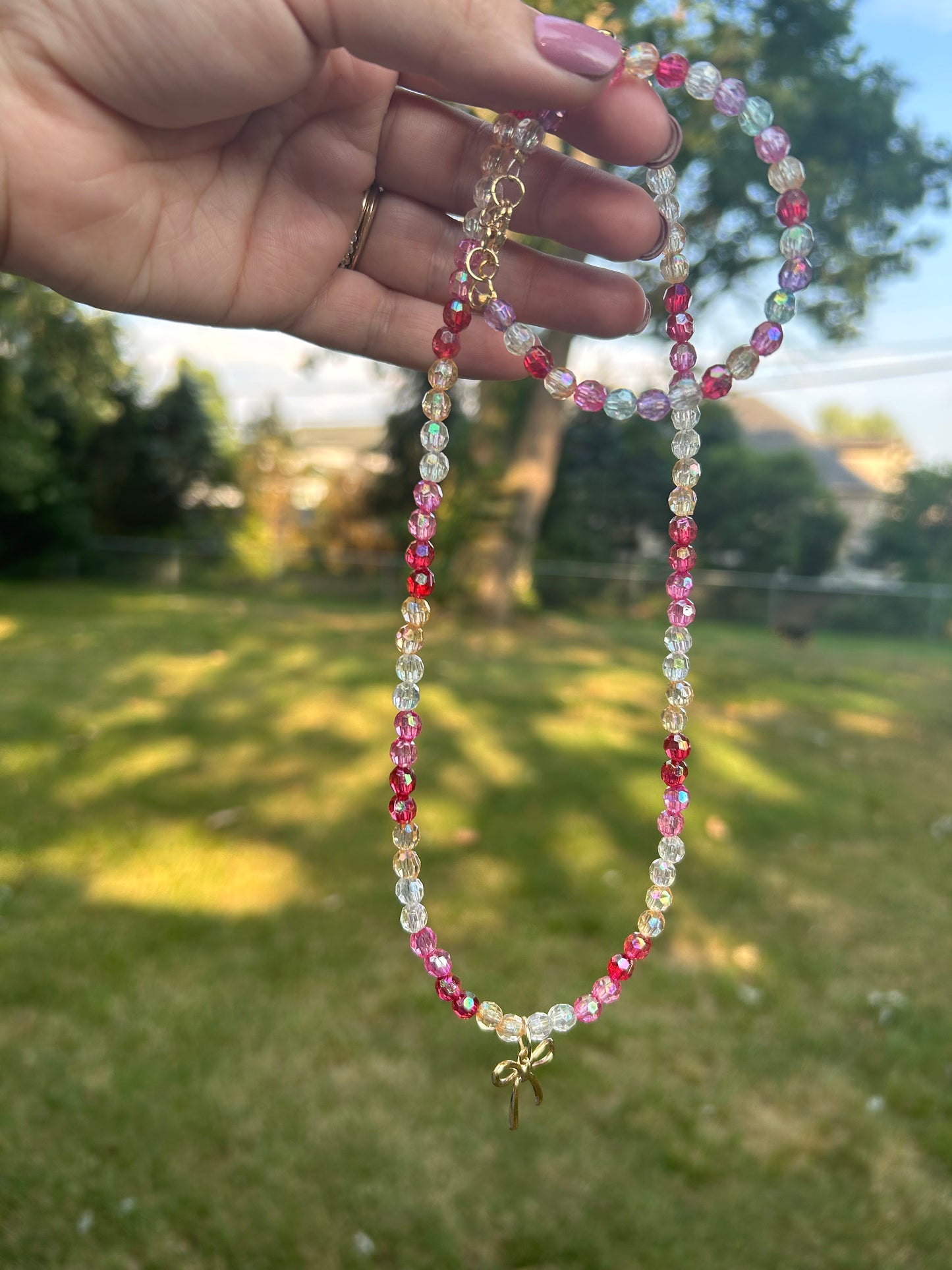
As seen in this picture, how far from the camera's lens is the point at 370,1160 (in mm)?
2809

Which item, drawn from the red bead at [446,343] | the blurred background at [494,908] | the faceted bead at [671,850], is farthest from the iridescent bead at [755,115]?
the blurred background at [494,908]

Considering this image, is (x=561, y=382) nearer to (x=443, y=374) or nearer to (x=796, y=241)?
(x=443, y=374)

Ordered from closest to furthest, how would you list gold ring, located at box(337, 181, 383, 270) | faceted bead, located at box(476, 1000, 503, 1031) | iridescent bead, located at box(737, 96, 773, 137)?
iridescent bead, located at box(737, 96, 773, 137)
faceted bead, located at box(476, 1000, 503, 1031)
gold ring, located at box(337, 181, 383, 270)

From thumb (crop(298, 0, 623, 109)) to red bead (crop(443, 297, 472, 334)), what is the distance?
0.26 m

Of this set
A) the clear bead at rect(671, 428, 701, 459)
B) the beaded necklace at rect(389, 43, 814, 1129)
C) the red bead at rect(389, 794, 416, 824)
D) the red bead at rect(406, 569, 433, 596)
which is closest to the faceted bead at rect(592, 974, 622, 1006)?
the beaded necklace at rect(389, 43, 814, 1129)

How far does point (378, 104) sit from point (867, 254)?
11.9 m

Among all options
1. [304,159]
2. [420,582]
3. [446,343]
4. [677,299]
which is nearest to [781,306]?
[677,299]

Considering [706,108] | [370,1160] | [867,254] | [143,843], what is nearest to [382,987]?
[370,1160]

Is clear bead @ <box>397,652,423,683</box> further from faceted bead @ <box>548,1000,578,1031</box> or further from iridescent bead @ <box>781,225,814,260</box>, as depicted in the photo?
iridescent bead @ <box>781,225,814,260</box>

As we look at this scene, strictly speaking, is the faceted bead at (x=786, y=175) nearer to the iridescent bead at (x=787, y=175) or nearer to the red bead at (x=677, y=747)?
the iridescent bead at (x=787, y=175)

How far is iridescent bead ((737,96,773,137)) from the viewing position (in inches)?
49.6

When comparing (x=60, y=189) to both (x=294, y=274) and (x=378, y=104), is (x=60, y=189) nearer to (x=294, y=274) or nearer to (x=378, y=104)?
(x=294, y=274)

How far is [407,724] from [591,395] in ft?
1.80

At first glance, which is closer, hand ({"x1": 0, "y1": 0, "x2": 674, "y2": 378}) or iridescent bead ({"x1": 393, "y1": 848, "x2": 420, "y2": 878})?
hand ({"x1": 0, "y1": 0, "x2": 674, "y2": 378})
